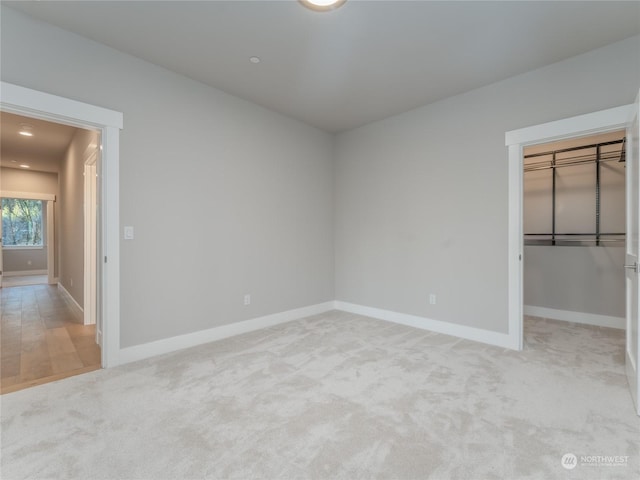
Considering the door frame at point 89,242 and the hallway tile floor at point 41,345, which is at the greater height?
the door frame at point 89,242

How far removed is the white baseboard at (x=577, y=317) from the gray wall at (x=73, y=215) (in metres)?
5.95

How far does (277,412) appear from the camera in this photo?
197 centimetres

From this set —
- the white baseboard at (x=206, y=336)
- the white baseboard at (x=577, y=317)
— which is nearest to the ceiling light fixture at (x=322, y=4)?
the white baseboard at (x=206, y=336)

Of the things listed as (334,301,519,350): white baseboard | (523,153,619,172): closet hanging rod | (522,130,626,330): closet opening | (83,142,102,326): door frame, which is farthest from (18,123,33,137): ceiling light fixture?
(523,153,619,172): closet hanging rod

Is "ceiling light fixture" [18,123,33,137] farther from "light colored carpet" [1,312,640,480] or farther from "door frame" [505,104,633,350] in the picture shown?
"door frame" [505,104,633,350]

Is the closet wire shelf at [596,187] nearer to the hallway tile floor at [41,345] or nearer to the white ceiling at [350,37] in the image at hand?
the white ceiling at [350,37]

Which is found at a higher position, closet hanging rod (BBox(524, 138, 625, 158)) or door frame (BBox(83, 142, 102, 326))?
closet hanging rod (BBox(524, 138, 625, 158))

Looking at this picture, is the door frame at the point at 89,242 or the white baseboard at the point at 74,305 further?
the white baseboard at the point at 74,305

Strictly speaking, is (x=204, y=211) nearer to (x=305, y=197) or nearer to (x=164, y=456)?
(x=305, y=197)

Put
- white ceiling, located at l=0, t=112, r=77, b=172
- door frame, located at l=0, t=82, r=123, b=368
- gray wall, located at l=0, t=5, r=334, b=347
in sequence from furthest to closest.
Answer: white ceiling, located at l=0, t=112, r=77, b=172
door frame, located at l=0, t=82, r=123, b=368
gray wall, located at l=0, t=5, r=334, b=347

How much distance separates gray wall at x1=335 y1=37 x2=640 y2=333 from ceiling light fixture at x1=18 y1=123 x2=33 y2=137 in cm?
429

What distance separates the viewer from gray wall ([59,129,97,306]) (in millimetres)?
4223

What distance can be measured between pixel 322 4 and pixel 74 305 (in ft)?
17.6

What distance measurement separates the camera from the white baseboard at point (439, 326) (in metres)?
3.17
